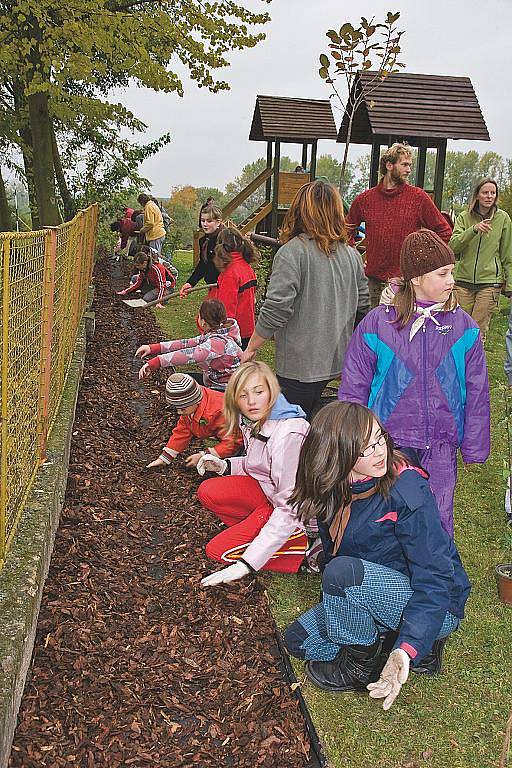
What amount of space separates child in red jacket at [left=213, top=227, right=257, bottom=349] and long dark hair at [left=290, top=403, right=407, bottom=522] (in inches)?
141

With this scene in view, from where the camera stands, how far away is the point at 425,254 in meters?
3.51

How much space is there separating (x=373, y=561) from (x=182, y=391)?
228cm

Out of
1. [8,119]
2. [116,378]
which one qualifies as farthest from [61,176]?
[116,378]

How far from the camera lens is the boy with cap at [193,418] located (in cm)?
512

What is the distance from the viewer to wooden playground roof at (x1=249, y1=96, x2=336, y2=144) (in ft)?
46.6

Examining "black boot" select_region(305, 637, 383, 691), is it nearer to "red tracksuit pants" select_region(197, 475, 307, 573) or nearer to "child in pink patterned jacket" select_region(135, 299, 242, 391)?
"red tracksuit pants" select_region(197, 475, 307, 573)

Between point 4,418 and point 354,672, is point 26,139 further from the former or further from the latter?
point 354,672

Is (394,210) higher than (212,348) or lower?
higher

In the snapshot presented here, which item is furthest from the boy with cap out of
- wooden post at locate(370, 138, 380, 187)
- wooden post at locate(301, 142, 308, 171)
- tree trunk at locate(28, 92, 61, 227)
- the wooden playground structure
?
wooden post at locate(301, 142, 308, 171)

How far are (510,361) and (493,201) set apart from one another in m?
3.47

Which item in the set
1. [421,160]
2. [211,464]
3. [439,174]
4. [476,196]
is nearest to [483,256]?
[476,196]

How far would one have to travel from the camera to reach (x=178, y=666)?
325cm

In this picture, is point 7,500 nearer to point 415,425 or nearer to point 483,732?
point 415,425

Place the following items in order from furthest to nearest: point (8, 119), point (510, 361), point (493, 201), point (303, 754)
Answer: point (8, 119)
point (493, 201)
point (510, 361)
point (303, 754)
